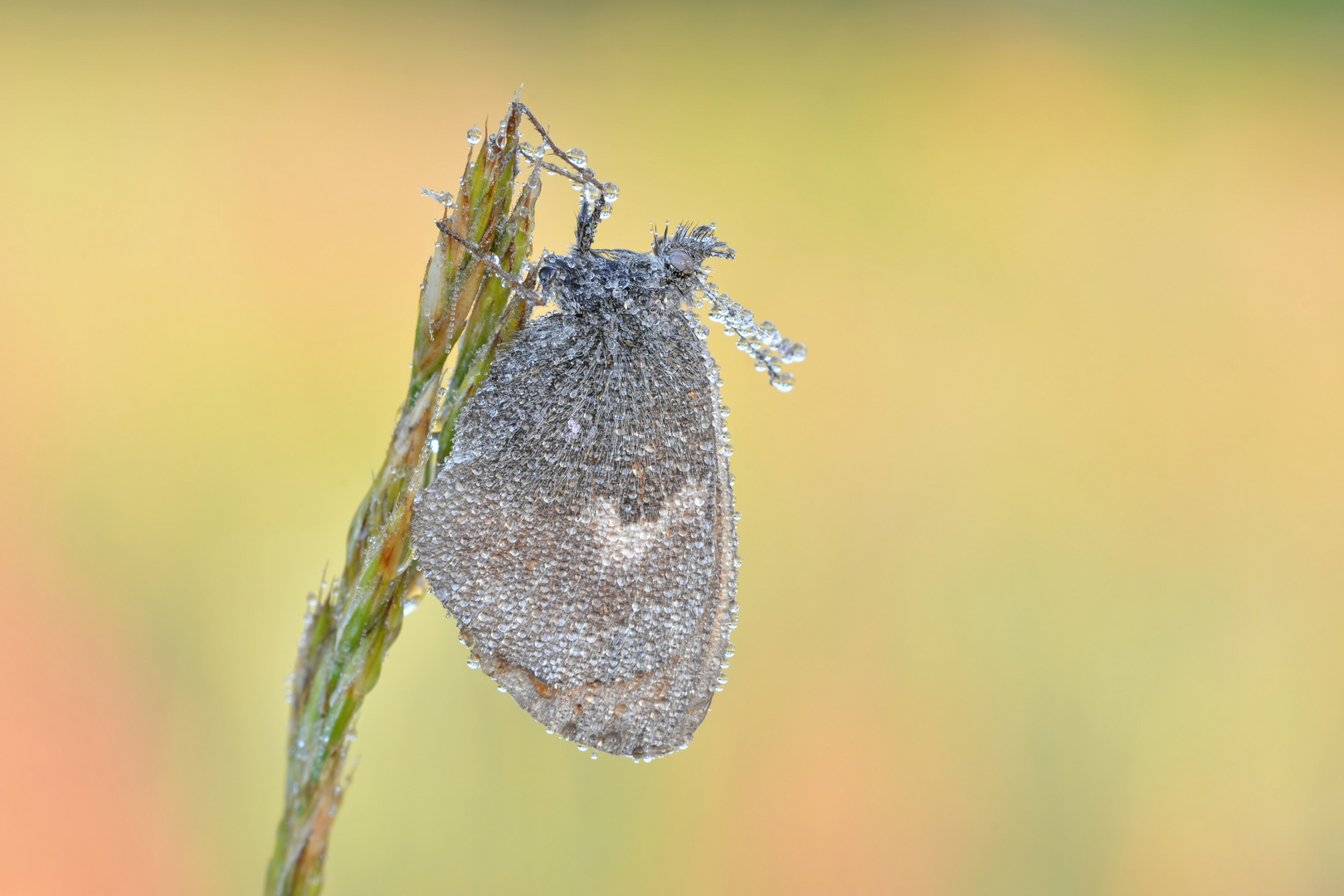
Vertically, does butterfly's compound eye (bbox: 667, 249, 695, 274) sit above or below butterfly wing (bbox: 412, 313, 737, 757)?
above

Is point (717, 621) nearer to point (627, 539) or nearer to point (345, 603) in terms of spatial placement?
point (627, 539)

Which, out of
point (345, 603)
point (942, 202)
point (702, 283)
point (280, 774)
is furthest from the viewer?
point (942, 202)

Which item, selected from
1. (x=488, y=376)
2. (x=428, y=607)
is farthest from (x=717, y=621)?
(x=428, y=607)

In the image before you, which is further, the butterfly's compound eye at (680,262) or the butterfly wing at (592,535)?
the butterfly's compound eye at (680,262)

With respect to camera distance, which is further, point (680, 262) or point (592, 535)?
point (680, 262)

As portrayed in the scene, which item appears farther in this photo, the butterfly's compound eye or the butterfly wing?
the butterfly's compound eye

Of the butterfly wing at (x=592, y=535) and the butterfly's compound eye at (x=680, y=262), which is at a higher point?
the butterfly's compound eye at (x=680, y=262)

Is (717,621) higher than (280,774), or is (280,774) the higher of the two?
(717,621)

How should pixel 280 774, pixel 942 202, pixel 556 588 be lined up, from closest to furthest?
1. pixel 556 588
2. pixel 280 774
3. pixel 942 202
